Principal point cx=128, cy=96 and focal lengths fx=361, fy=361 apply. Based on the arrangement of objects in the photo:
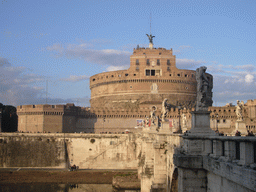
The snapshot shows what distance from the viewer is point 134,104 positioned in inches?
2975

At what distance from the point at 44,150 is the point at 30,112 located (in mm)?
14294

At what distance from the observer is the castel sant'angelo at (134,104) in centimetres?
6681

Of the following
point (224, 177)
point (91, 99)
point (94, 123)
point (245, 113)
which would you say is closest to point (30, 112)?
point (94, 123)

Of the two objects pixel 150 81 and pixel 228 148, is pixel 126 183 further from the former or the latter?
pixel 150 81

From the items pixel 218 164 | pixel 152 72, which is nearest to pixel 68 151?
pixel 152 72

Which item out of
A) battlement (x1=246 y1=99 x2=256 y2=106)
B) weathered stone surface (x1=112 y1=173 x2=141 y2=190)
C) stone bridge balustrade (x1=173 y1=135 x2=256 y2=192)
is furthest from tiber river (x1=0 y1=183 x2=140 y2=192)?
battlement (x1=246 y1=99 x2=256 y2=106)

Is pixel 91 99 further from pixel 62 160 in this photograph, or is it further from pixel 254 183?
pixel 254 183

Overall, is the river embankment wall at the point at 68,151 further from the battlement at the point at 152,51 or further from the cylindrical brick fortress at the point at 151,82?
the battlement at the point at 152,51

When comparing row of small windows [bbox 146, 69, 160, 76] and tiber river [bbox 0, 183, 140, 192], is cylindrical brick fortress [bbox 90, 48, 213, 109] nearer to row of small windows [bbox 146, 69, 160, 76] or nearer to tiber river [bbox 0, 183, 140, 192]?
row of small windows [bbox 146, 69, 160, 76]

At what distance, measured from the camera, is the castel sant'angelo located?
66812mm

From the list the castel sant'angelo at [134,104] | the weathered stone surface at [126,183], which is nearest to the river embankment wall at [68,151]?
the castel sant'angelo at [134,104]

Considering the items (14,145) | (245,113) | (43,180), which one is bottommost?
(43,180)

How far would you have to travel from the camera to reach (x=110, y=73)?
262 feet

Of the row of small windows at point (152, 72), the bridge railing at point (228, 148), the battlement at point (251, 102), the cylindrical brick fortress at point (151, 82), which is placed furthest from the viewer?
the row of small windows at point (152, 72)
